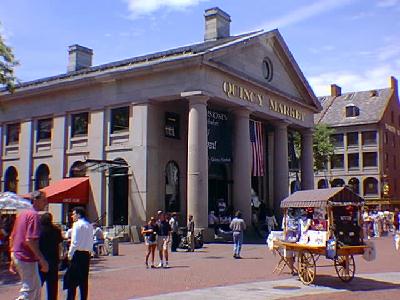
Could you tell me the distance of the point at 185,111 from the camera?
109 feet

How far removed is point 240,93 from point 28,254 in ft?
82.5

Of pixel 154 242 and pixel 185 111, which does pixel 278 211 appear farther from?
pixel 154 242

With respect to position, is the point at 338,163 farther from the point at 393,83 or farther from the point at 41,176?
the point at 41,176

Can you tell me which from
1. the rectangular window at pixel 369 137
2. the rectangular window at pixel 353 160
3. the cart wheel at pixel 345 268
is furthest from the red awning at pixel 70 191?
the rectangular window at pixel 369 137

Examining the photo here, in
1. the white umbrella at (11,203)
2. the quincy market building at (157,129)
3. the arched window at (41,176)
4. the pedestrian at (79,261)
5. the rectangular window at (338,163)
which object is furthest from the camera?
the rectangular window at (338,163)

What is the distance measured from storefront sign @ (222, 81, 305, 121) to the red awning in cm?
990

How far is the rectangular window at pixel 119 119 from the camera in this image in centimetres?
3086

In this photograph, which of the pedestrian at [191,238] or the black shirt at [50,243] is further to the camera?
the pedestrian at [191,238]

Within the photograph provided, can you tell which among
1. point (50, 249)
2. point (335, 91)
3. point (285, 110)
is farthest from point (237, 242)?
point (335, 91)

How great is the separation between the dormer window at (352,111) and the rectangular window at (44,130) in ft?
140

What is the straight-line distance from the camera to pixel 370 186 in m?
64.8

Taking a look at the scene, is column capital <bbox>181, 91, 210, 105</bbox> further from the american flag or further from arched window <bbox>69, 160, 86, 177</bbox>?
arched window <bbox>69, 160, 86, 177</bbox>

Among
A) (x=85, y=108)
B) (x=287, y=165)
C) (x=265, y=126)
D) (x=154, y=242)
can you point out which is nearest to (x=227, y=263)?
(x=154, y=242)

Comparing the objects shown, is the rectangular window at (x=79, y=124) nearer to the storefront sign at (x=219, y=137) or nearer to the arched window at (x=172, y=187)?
the arched window at (x=172, y=187)
